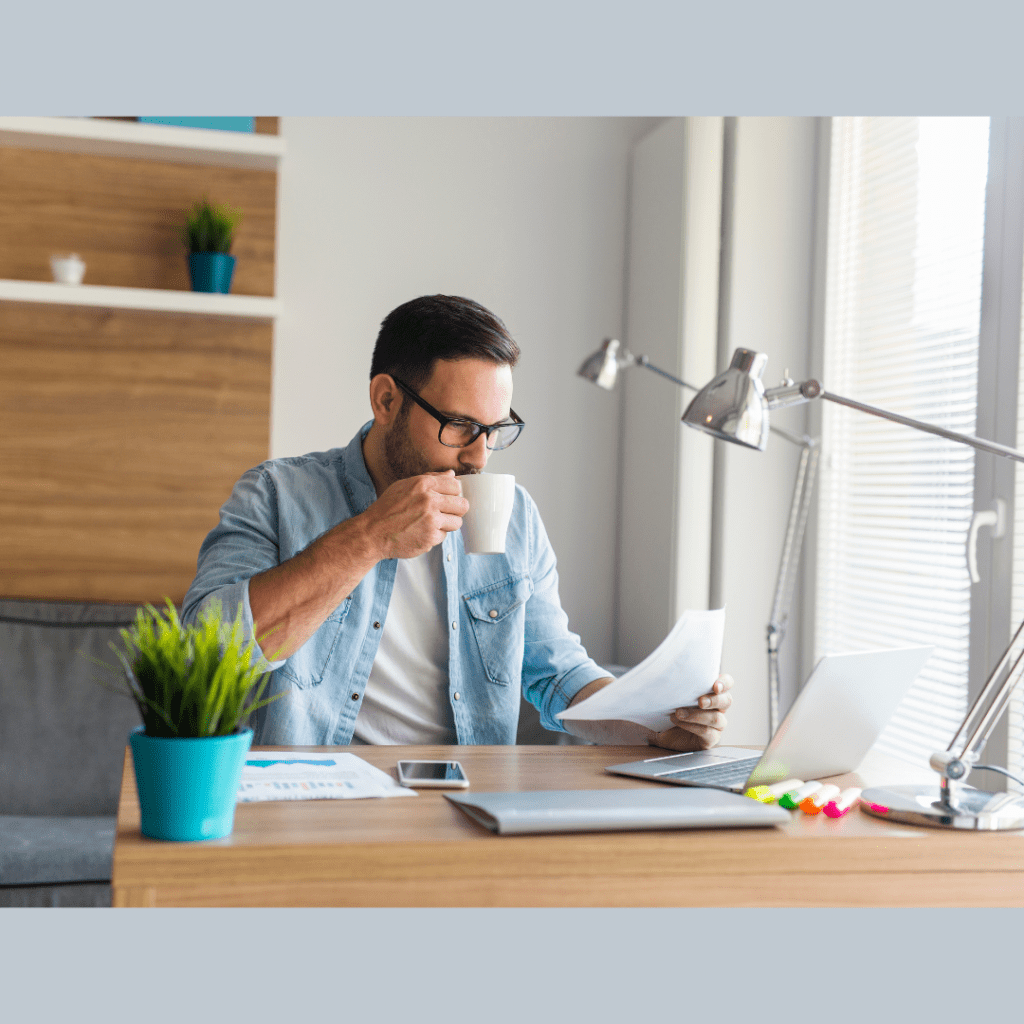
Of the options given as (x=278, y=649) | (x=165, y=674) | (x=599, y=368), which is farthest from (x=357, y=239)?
(x=165, y=674)

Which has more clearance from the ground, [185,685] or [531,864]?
[185,685]

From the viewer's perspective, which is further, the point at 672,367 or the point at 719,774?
the point at 672,367

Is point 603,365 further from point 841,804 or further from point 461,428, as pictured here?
point 841,804

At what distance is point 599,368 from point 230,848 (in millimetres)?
1860

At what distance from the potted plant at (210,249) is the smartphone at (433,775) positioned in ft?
6.10

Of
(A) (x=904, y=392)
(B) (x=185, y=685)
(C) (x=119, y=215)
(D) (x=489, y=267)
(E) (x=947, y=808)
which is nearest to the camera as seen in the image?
(B) (x=185, y=685)

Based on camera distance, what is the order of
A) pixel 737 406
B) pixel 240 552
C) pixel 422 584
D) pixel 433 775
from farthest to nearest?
pixel 422 584
pixel 240 552
pixel 737 406
pixel 433 775

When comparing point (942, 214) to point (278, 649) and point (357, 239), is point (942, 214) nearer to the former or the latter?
point (357, 239)

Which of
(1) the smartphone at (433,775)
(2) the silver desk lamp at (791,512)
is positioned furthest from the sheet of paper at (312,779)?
(2) the silver desk lamp at (791,512)

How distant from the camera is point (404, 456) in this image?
1640 millimetres

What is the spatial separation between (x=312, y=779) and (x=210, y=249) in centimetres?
196

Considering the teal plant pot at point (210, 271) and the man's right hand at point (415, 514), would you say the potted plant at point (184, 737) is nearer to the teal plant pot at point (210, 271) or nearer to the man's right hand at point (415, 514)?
the man's right hand at point (415, 514)

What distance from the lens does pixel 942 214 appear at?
2258 millimetres

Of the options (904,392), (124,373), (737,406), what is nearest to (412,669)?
(737,406)
